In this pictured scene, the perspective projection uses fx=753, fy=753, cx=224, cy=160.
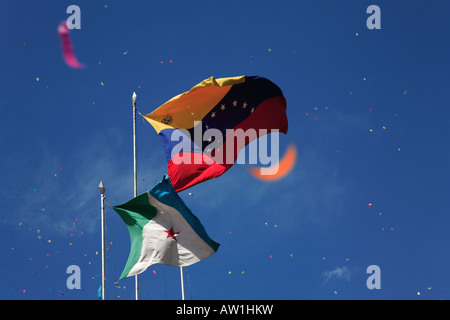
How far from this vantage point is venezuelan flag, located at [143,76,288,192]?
31.8 metres

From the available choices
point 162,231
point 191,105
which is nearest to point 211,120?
point 191,105

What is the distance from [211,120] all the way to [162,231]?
5933 millimetres

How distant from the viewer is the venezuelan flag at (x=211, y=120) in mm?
31828

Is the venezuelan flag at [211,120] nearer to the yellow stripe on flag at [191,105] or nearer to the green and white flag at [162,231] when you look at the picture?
the yellow stripe on flag at [191,105]

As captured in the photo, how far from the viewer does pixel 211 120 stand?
3297cm

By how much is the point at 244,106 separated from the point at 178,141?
11.3ft

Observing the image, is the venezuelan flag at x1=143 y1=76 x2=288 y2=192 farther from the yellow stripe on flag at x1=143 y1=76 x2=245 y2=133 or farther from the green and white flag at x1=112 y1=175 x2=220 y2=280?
the green and white flag at x1=112 y1=175 x2=220 y2=280

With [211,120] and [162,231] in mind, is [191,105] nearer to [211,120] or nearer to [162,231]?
[211,120]

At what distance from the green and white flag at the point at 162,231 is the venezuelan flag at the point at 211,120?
1945mm

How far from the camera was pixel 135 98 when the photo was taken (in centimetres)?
3181

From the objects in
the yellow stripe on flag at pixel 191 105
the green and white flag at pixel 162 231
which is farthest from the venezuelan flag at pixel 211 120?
the green and white flag at pixel 162 231
